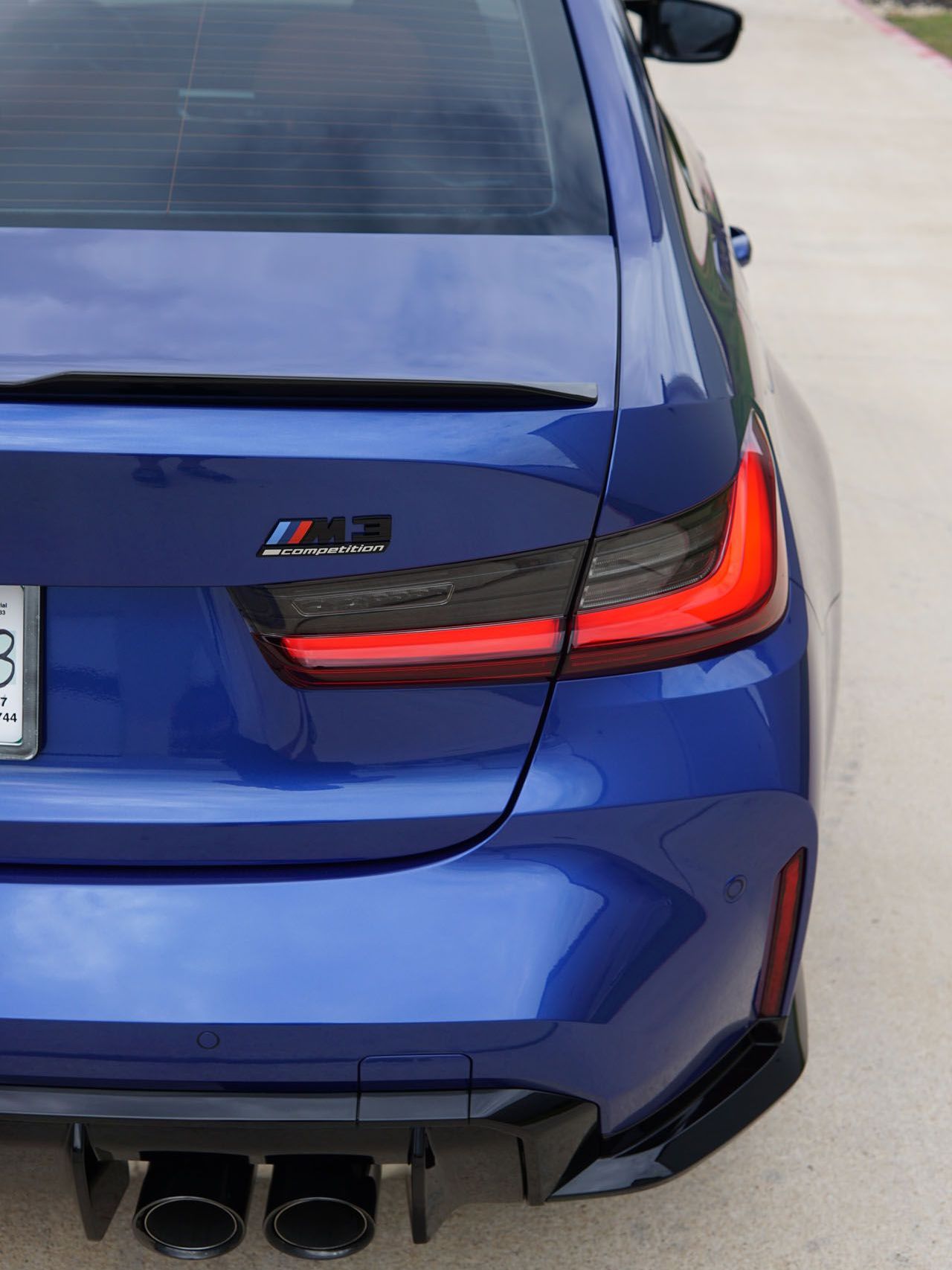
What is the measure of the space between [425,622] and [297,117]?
825 mm

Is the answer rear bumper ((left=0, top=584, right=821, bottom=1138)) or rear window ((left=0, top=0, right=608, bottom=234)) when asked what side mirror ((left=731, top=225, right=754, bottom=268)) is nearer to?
rear window ((left=0, top=0, right=608, bottom=234))

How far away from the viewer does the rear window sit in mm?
1585

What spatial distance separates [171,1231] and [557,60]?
1.61 m

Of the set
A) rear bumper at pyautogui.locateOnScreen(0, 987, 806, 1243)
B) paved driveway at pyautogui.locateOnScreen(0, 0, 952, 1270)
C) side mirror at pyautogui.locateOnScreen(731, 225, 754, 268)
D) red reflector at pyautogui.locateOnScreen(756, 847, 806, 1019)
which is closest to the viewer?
rear bumper at pyautogui.locateOnScreen(0, 987, 806, 1243)

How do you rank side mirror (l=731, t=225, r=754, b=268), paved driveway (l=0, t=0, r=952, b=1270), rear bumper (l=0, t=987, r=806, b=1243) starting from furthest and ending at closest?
side mirror (l=731, t=225, r=754, b=268)
paved driveway (l=0, t=0, r=952, b=1270)
rear bumper (l=0, t=987, r=806, b=1243)

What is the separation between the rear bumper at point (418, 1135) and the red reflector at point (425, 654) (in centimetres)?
43

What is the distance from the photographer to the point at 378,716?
1327 mm

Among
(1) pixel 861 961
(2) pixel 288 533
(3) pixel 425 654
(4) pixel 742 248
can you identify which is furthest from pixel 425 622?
(4) pixel 742 248

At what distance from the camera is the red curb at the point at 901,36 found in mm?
14086

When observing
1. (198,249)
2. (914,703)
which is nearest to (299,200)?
(198,249)

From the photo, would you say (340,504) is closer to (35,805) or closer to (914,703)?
(35,805)

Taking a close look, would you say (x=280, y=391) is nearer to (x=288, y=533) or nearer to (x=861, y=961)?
(x=288, y=533)

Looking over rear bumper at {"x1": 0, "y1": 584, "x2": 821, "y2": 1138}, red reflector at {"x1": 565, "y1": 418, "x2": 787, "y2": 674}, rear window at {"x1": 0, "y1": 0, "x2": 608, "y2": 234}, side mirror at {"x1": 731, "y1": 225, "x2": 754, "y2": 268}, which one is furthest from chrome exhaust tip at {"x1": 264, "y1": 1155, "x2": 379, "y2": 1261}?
side mirror at {"x1": 731, "y1": 225, "x2": 754, "y2": 268}

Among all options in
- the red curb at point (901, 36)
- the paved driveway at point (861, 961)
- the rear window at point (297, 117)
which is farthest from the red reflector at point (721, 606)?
the red curb at point (901, 36)
